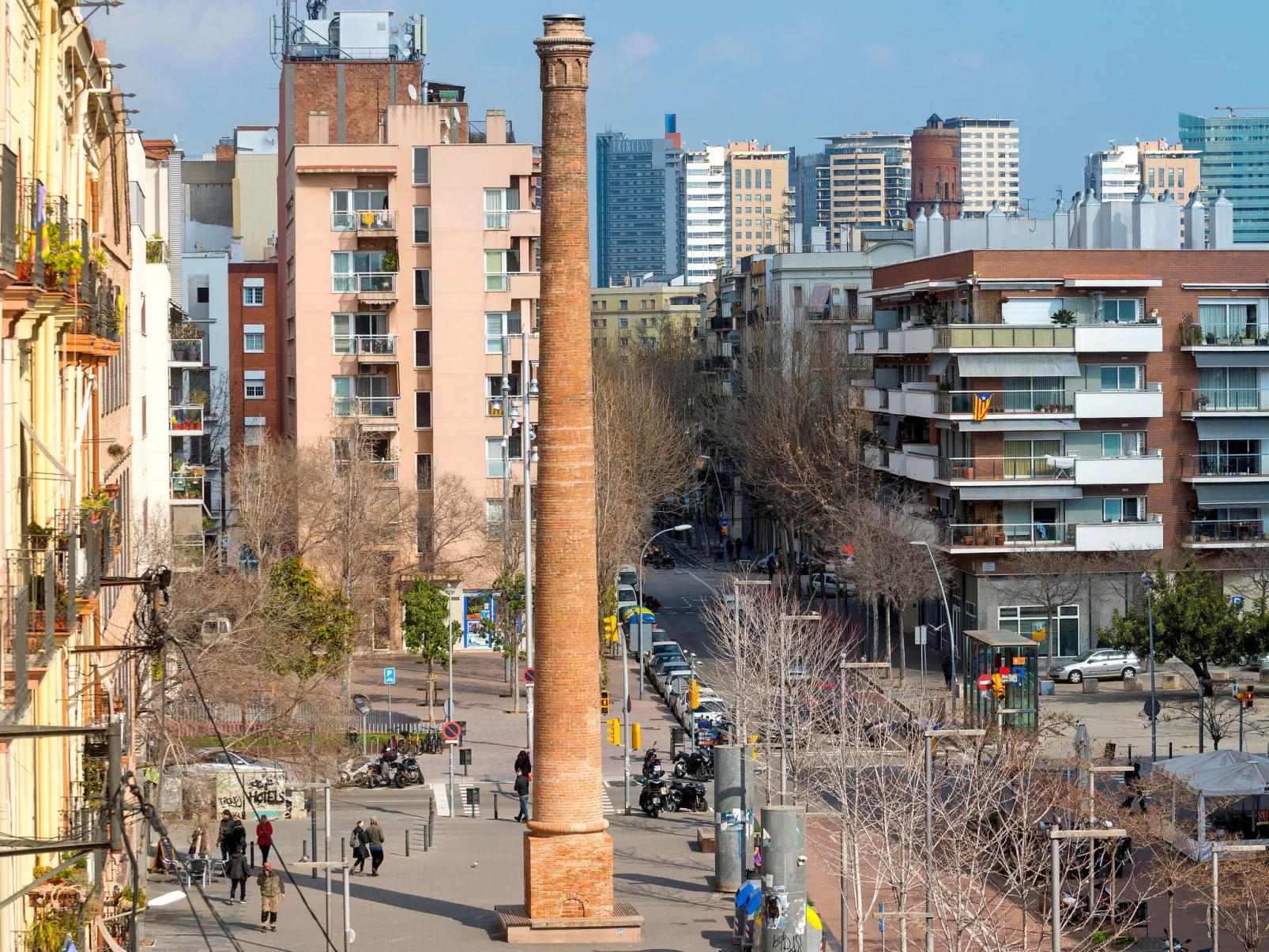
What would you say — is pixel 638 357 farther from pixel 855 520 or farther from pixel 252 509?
→ pixel 252 509

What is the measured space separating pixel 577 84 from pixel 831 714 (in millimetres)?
16044

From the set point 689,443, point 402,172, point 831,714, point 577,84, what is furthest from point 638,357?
point 577,84

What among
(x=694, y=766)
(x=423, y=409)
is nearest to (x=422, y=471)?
(x=423, y=409)

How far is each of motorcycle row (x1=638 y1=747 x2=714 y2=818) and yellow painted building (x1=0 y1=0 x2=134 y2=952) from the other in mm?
21342

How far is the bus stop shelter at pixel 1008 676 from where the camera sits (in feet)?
162

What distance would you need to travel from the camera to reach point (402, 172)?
75812 mm

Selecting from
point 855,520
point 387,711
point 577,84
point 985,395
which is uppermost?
point 577,84

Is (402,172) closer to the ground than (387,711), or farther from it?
farther from it

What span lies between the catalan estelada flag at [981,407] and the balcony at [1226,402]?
739cm

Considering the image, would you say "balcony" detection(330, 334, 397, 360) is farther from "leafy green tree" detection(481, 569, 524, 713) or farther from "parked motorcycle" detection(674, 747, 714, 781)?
"parked motorcycle" detection(674, 747, 714, 781)

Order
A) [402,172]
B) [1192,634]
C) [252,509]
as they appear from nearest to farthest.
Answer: [1192,634] → [252,509] → [402,172]

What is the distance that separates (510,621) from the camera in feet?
213

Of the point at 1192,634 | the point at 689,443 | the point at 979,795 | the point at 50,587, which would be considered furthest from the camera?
the point at 689,443

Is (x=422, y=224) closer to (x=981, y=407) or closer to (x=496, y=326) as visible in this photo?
(x=496, y=326)
